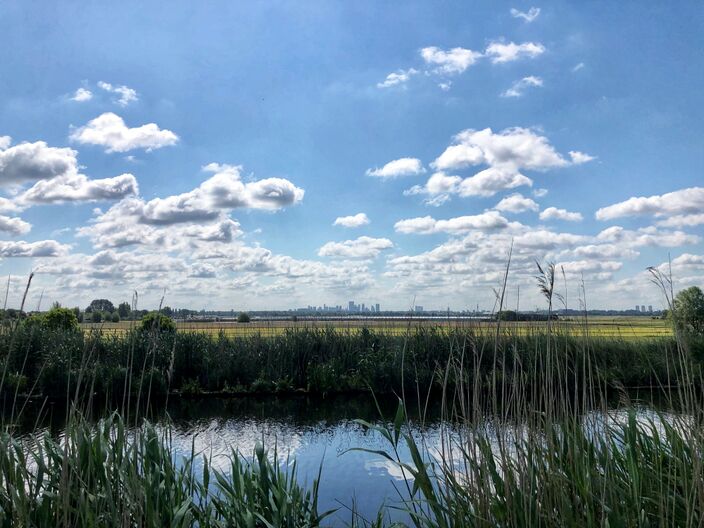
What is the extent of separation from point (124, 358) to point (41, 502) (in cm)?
1414

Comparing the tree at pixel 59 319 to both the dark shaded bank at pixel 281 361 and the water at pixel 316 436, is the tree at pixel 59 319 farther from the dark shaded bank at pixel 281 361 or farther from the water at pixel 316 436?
the water at pixel 316 436

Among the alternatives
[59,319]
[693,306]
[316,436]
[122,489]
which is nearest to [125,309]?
[122,489]

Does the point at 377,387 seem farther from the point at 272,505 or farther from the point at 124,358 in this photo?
the point at 272,505

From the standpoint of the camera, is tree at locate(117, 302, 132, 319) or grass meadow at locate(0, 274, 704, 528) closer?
grass meadow at locate(0, 274, 704, 528)

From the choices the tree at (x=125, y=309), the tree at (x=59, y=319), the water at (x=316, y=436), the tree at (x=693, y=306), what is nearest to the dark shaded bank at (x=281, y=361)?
the water at (x=316, y=436)

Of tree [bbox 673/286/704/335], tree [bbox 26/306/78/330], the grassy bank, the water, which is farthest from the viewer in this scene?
tree [bbox 673/286/704/335]

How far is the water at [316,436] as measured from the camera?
27.9 feet

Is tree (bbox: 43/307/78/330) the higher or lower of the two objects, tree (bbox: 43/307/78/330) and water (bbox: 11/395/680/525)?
the higher

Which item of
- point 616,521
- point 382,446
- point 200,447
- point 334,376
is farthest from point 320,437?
point 616,521

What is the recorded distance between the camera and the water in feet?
27.9

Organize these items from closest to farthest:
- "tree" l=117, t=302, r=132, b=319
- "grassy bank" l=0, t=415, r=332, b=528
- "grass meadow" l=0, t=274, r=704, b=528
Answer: "grass meadow" l=0, t=274, r=704, b=528 < "grassy bank" l=0, t=415, r=332, b=528 < "tree" l=117, t=302, r=132, b=319

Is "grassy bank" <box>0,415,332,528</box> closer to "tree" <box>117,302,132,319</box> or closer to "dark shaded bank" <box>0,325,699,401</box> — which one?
"tree" <box>117,302,132,319</box>

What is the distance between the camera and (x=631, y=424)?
15.4 ft

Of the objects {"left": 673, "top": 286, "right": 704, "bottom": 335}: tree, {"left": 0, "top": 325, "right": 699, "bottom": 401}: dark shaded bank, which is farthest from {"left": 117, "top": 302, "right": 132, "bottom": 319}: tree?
{"left": 673, "top": 286, "right": 704, "bottom": 335}: tree
